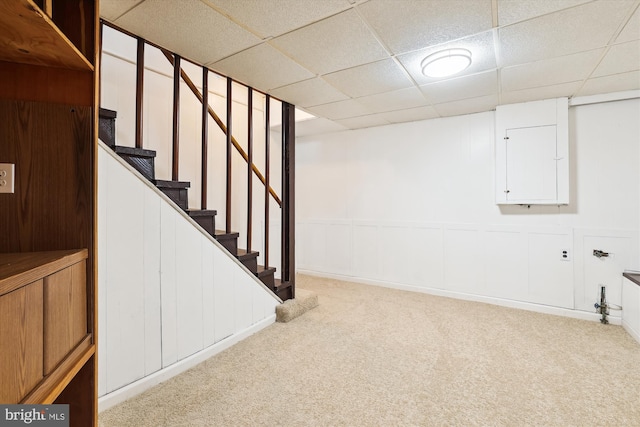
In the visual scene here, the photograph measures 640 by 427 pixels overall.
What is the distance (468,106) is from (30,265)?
390 cm

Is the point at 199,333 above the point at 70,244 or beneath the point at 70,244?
beneath

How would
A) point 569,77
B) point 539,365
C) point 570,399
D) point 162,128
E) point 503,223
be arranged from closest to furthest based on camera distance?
point 570,399 → point 539,365 → point 569,77 → point 162,128 → point 503,223

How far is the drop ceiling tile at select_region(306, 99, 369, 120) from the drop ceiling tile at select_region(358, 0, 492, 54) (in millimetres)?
1320

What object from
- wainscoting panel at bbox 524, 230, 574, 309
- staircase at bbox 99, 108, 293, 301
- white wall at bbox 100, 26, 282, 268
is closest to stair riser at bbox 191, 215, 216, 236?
staircase at bbox 99, 108, 293, 301

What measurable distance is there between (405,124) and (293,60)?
2.35 meters

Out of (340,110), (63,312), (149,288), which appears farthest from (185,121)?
(63,312)

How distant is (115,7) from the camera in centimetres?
168

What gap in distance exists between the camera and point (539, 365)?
7.29 ft

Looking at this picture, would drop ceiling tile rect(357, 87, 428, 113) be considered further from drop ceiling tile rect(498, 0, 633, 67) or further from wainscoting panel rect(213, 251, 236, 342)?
wainscoting panel rect(213, 251, 236, 342)

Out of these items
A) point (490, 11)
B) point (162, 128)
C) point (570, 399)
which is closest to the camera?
point (490, 11)

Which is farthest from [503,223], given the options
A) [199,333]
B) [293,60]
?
[199,333]

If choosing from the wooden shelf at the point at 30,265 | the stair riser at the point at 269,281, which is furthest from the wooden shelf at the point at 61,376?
the stair riser at the point at 269,281

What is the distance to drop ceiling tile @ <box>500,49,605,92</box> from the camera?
2.26 metres

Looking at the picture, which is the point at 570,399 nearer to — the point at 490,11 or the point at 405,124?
the point at 490,11
